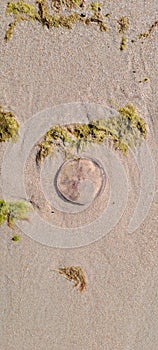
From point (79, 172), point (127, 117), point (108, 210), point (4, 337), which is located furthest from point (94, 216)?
point (4, 337)

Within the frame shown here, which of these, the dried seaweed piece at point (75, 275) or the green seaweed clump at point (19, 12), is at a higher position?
the green seaweed clump at point (19, 12)

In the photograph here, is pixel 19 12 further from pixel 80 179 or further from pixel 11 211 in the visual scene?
pixel 11 211

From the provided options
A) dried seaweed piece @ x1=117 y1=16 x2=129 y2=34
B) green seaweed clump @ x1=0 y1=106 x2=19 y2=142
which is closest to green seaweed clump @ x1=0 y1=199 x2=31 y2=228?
green seaweed clump @ x1=0 y1=106 x2=19 y2=142

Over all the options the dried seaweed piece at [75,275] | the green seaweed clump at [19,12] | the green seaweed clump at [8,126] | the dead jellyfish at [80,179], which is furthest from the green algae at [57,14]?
the dried seaweed piece at [75,275]

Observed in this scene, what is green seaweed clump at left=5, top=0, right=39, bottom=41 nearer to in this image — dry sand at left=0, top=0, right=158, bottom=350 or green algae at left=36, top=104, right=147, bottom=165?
dry sand at left=0, top=0, right=158, bottom=350

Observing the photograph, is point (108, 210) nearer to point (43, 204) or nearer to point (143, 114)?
point (43, 204)

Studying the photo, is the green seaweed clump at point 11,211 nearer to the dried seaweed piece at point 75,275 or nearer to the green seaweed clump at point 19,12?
the dried seaweed piece at point 75,275
